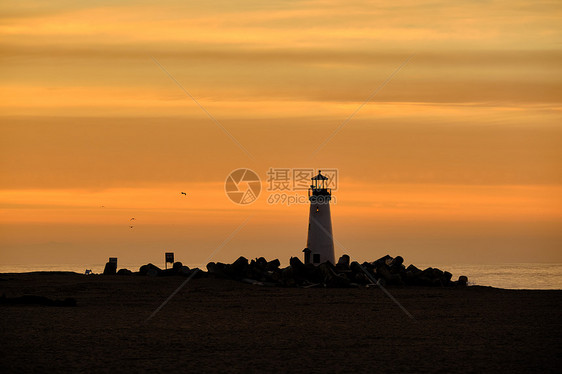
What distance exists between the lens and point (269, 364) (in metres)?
15.1

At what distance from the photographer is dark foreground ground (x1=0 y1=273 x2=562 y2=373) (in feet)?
49.5

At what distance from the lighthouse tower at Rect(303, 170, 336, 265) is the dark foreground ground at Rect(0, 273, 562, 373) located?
1337cm

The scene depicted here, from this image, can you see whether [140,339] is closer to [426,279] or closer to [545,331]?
[545,331]

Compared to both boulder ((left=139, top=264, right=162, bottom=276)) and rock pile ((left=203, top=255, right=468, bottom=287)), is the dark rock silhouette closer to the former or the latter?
rock pile ((left=203, top=255, right=468, bottom=287))

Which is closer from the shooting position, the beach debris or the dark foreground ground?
the dark foreground ground

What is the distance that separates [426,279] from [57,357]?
2620cm

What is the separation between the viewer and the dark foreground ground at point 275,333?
15078 mm

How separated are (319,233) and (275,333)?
25938mm

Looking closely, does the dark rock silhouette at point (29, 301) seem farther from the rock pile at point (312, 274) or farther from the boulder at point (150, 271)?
the boulder at point (150, 271)

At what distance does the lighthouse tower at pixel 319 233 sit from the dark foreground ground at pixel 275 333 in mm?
13373

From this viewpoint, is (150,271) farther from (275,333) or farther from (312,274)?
(275,333)

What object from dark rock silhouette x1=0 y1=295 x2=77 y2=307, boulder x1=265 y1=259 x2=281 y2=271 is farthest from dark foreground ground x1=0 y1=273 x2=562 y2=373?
boulder x1=265 y1=259 x2=281 y2=271

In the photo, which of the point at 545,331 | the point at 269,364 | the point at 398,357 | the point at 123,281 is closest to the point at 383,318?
the point at 545,331

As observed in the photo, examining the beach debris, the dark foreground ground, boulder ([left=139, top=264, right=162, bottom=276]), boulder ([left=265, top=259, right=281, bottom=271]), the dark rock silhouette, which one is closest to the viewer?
the dark foreground ground
